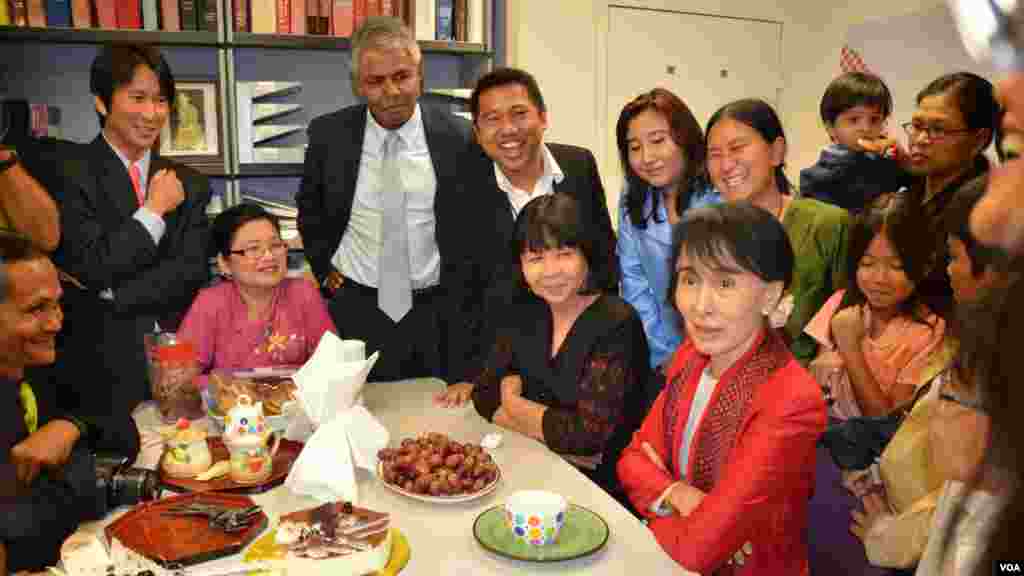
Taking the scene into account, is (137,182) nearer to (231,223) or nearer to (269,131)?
(231,223)

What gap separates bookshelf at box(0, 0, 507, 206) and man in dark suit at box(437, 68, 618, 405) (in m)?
1.13

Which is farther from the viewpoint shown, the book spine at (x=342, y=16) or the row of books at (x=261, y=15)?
the book spine at (x=342, y=16)

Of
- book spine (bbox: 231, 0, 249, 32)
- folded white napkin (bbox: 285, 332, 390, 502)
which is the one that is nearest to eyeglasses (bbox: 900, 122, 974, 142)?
folded white napkin (bbox: 285, 332, 390, 502)

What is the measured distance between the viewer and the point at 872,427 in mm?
1619

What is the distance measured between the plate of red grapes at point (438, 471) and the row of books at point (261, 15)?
225cm

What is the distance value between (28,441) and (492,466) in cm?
81

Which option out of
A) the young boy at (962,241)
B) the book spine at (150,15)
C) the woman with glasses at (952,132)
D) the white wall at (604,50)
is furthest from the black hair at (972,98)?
the book spine at (150,15)

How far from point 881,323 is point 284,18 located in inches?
98.3

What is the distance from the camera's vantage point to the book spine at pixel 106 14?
2939mm

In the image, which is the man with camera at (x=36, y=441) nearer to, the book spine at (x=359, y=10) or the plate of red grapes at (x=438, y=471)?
the plate of red grapes at (x=438, y=471)

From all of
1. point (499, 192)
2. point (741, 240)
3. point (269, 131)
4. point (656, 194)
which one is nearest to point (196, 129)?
point (269, 131)

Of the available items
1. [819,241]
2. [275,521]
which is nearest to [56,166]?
[275,521]

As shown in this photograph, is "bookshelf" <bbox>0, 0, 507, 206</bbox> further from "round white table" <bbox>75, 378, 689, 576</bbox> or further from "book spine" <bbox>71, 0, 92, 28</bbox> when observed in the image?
"round white table" <bbox>75, 378, 689, 576</bbox>

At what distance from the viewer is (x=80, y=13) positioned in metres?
2.92
